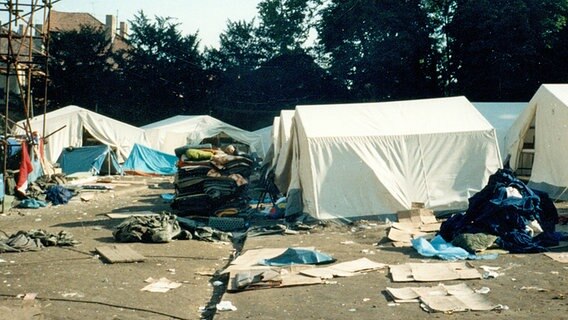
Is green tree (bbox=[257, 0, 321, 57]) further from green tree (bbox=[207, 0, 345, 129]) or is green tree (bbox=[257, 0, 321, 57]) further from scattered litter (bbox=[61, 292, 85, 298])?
scattered litter (bbox=[61, 292, 85, 298])

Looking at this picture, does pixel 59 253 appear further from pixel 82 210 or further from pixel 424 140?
pixel 424 140

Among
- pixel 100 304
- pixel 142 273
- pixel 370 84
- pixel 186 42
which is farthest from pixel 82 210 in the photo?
pixel 186 42

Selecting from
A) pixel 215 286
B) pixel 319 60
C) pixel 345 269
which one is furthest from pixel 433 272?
pixel 319 60

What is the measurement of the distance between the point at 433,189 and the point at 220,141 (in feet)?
80.2

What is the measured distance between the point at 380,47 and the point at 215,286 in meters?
30.9

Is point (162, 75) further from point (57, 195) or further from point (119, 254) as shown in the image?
point (119, 254)

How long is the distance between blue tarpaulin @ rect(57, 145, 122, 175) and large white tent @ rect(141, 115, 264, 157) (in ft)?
21.2

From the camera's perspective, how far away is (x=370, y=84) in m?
40.4

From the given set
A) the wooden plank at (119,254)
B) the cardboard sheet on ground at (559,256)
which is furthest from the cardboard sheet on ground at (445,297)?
the wooden plank at (119,254)

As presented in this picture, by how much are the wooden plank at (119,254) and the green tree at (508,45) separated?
28.4 meters

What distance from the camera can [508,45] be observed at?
3522 cm

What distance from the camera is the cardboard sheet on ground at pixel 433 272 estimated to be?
8.15m

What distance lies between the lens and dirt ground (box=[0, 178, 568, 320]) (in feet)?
22.8

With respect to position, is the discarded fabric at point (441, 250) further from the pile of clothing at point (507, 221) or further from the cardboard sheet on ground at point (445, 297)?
the cardboard sheet on ground at point (445, 297)
